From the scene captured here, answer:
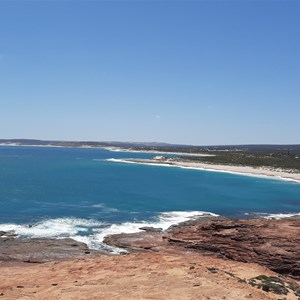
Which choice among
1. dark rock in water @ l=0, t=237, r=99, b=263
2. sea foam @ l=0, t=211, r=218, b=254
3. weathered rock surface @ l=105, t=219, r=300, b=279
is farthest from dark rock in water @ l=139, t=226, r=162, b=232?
dark rock in water @ l=0, t=237, r=99, b=263

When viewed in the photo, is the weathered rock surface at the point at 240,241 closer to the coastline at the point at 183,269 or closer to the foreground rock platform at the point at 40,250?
the coastline at the point at 183,269

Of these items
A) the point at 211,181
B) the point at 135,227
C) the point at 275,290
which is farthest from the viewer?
the point at 211,181

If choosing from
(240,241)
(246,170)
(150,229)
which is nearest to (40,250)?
(150,229)

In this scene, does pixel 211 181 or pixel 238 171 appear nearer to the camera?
pixel 211 181

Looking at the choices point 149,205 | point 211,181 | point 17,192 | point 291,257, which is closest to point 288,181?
point 211,181

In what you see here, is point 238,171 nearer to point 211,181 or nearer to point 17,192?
point 211,181

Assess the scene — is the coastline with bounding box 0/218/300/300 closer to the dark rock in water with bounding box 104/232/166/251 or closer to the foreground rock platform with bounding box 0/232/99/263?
the dark rock in water with bounding box 104/232/166/251

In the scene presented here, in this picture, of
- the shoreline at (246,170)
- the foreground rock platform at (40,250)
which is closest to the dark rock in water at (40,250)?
the foreground rock platform at (40,250)
